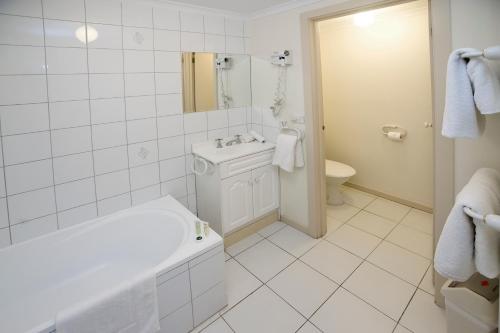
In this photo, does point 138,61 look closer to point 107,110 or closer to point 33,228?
point 107,110

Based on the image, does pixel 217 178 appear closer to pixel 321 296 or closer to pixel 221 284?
pixel 221 284

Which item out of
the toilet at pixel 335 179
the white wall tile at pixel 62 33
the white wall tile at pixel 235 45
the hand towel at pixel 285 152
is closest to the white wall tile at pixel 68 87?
the white wall tile at pixel 62 33

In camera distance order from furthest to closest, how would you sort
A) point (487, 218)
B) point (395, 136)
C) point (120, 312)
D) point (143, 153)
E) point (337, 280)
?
point (395, 136) → point (143, 153) → point (337, 280) → point (120, 312) → point (487, 218)

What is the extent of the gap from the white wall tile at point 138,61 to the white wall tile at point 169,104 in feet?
0.73

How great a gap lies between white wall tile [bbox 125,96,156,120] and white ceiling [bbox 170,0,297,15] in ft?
2.71

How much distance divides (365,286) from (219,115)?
188cm

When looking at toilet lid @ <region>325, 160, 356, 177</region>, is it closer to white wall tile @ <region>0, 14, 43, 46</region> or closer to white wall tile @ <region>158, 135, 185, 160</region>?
white wall tile @ <region>158, 135, 185, 160</region>

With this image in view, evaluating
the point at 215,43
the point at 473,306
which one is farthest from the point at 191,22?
the point at 473,306

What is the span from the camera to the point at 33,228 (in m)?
1.77

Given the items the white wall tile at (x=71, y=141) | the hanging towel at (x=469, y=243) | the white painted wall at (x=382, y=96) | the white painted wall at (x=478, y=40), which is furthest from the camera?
the white painted wall at (x=382, y=96)

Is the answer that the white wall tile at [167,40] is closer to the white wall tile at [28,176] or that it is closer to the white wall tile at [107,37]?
the white wall tile at [107,37]

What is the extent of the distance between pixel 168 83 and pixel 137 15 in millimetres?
519

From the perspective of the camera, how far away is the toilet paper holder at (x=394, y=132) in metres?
2.84

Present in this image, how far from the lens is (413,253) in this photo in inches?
86.6
